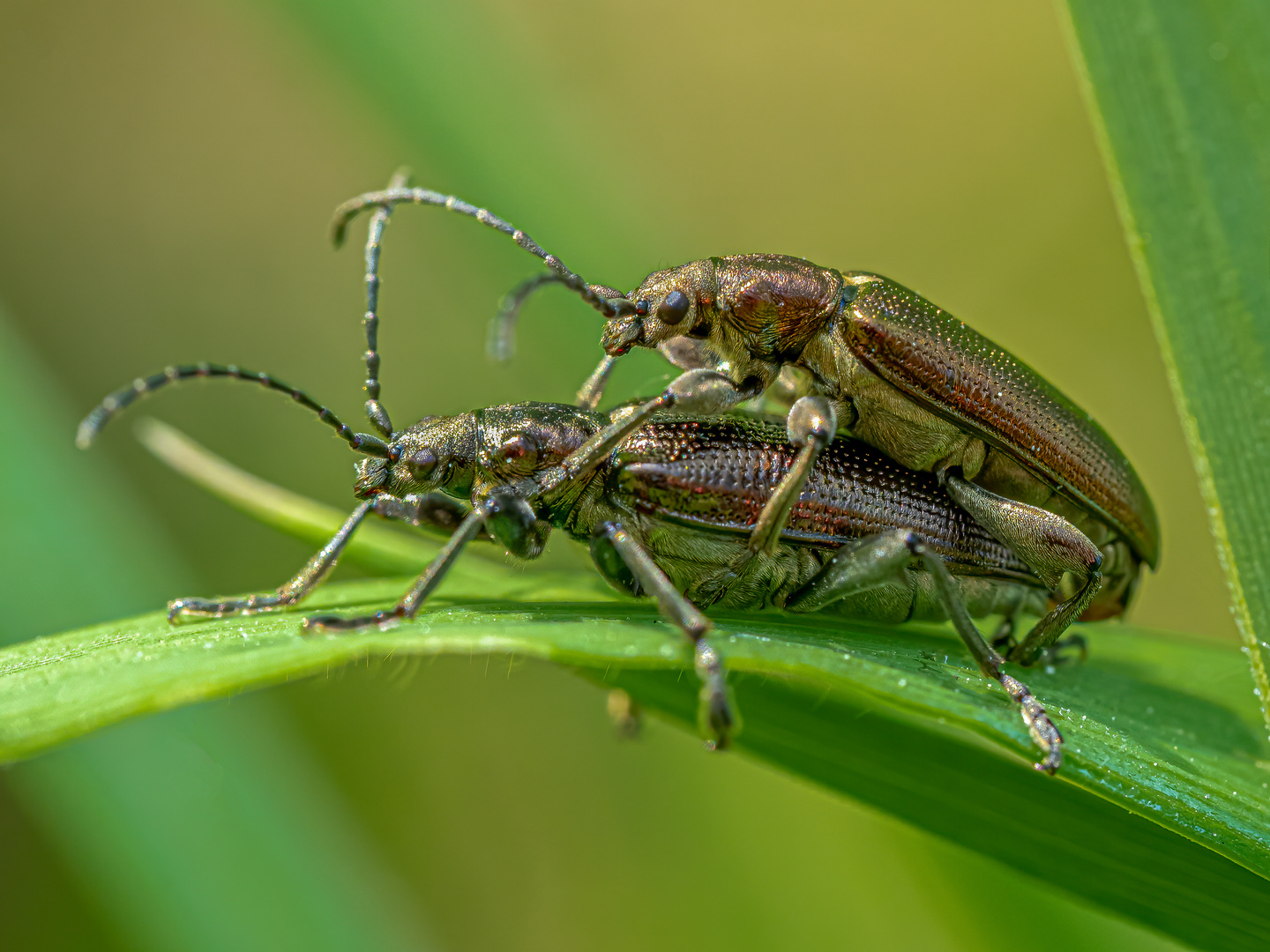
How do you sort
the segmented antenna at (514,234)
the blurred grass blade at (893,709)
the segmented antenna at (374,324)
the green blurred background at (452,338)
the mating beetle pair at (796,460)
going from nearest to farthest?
the blurred grass blade at (893,709), the mating beetle pair at (796,460), the segmented antenna at (514,234), the segmented antenna at (374,324), the green blurred background at (452,338)

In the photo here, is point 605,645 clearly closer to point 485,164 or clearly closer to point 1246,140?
point 1246,140

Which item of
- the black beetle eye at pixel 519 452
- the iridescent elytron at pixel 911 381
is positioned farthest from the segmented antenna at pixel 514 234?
the black beetle eye at pixel 519 452

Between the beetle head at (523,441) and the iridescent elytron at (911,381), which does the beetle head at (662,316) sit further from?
the beetle head at (523,441)

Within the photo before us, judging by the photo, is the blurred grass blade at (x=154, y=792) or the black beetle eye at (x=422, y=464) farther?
the black beetle eye at (x=422, y=464)

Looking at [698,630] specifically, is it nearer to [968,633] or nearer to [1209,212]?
[968,633]

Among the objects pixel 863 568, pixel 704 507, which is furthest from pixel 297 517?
pixel 863 568

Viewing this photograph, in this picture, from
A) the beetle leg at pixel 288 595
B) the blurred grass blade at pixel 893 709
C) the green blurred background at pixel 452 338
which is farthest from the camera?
the green blurred background at pixel 452 338
